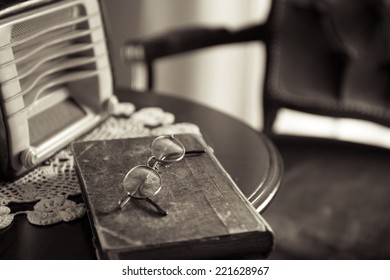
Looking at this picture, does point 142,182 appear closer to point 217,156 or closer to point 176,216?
point 176,216

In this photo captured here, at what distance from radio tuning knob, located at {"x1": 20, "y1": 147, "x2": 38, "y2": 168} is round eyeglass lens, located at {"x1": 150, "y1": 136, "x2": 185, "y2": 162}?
0.16 m

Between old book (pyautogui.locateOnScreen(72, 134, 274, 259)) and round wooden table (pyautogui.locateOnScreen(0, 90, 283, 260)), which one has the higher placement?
old book (pyautogui.locateOnScreen(72, 134, 274, 259))

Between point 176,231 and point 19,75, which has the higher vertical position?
point 19,75

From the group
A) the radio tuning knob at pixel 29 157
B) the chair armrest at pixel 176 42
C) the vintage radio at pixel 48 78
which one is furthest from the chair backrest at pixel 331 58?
the radio tuning knob at pixel 29 157

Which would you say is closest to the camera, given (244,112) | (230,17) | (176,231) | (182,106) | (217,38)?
(176,231)

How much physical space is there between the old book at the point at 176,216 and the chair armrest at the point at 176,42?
56 centimetres

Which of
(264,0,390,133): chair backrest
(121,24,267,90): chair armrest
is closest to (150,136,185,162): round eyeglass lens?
(121,24,267,90): chair armrest

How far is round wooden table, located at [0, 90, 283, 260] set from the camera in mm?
648

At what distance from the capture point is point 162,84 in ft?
6.09

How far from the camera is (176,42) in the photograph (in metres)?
1.31

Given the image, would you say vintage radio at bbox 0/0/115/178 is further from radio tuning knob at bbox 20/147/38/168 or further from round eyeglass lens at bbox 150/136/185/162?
round eyeglass lens at bbox 150/136/185/162
